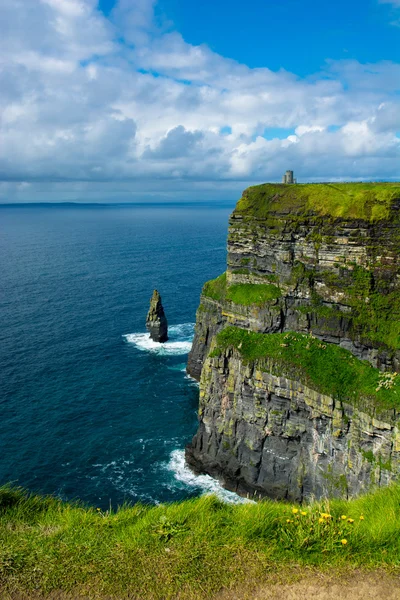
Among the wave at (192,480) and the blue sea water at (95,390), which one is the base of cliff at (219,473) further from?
the blue sea water at (95,390)

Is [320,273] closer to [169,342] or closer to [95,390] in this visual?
[95,390]

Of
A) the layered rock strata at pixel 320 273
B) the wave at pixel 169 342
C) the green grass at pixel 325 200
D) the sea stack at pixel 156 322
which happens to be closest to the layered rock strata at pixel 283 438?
the layered rock strata at pixel 320 273

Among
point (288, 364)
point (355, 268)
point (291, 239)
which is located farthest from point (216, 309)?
point (288, 364)

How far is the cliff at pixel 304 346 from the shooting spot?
1539 inches

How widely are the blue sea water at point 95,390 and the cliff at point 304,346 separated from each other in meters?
6.15

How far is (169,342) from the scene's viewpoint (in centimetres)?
9231

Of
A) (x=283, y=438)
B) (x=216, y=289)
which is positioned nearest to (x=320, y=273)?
(x=216, y=289)

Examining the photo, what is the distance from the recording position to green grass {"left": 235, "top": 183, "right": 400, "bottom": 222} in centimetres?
5609

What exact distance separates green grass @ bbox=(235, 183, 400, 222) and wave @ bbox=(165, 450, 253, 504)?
37.0 metres

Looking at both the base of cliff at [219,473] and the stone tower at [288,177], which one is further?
the stone tower at [288,177]

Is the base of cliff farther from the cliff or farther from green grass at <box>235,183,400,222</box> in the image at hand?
green grass at <box>235,183,400,222</box>

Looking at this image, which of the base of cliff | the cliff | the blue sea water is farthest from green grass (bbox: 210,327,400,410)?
the blue sea water

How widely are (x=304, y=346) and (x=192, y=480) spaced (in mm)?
20443

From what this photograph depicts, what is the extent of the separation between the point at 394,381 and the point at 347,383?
403cm
